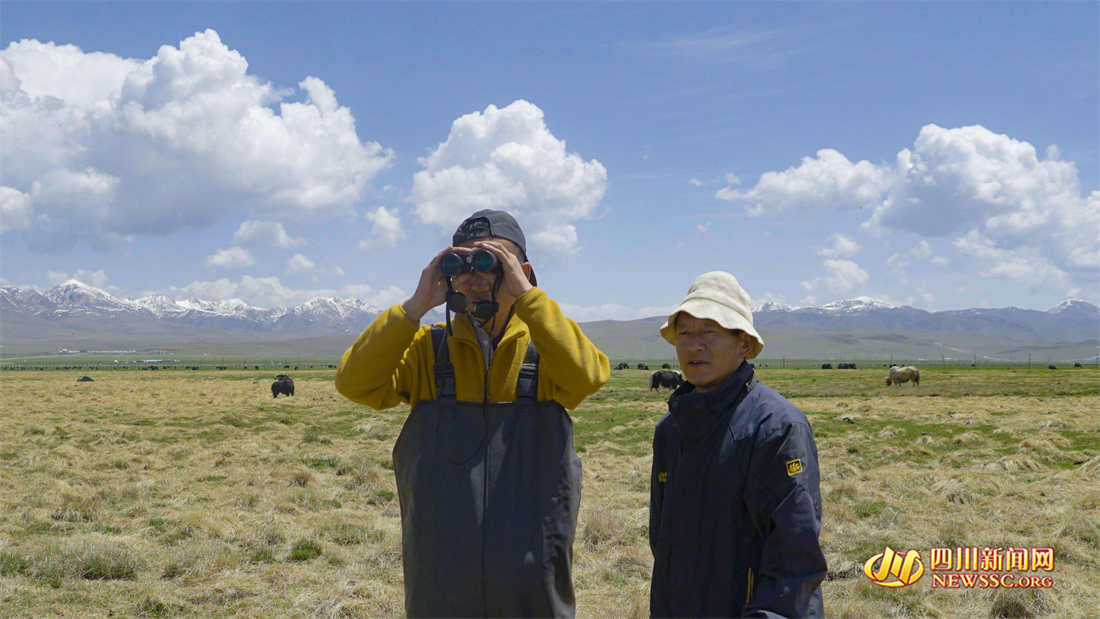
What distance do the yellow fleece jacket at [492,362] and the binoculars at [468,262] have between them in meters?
0.19

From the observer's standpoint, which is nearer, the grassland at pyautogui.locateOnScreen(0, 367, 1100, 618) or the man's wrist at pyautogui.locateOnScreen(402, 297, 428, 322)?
the man's wrist at pyautogui.locateOnScreen(402, 297, 428, 322)

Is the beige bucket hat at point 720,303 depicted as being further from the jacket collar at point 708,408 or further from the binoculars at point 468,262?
the binoculars at point 468,262

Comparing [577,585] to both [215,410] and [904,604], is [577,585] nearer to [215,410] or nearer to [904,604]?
[904,604]

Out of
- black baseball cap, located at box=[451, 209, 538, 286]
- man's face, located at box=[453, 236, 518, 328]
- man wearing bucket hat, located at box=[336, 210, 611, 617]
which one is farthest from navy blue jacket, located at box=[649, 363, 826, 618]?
black baseball cap, located at box=[451, 209, 538, 286]

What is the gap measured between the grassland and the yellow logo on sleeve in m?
4.06

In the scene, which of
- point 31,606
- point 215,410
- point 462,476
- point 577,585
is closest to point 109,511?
point 31,606

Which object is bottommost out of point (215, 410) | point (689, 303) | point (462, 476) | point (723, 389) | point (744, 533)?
point (215, 410)

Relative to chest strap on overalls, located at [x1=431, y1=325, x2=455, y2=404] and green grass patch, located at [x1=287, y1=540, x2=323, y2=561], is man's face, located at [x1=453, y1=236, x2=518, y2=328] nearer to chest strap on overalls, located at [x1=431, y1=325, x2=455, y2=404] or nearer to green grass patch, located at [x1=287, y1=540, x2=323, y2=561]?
chest strap on overalls, located at [x1=431, y1=325, x2=455, y2=404]

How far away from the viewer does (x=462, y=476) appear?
101 inches

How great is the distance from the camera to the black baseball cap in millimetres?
2889

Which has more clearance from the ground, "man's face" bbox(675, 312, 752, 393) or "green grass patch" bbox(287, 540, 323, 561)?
"man's face" bbox(675, 312, 752, 393)

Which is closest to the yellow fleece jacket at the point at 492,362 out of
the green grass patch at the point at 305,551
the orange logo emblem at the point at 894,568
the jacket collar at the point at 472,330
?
the jacket collar at the point at 472,330

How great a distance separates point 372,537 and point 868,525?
6307 mm

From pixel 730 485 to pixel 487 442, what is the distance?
924 millimetres
